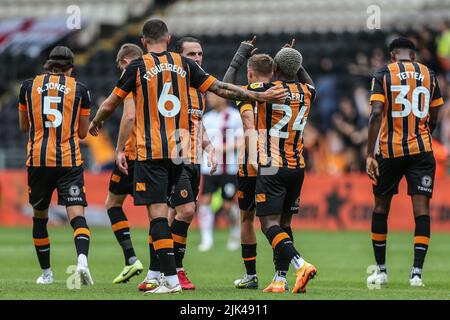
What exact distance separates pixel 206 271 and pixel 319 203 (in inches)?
344

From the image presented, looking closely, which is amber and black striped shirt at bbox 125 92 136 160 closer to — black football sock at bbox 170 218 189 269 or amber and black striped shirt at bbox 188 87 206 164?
amber and black striped shirt at bbox 188 87 206 164

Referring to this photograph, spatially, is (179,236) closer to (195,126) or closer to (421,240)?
(195,126)

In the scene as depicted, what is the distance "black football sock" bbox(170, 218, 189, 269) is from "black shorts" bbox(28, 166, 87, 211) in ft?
3.39

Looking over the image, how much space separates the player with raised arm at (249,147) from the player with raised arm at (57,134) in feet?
5.10

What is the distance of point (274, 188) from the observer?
9.41m

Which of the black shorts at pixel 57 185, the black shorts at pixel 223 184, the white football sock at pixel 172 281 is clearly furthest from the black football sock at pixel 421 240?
the black shorts at pixel 223 184

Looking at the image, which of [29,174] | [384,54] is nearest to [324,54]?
[384,54]

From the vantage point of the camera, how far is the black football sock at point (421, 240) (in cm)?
1023

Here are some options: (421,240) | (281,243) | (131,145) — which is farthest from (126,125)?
(421,240)

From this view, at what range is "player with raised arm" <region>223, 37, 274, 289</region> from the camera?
961 centimetres

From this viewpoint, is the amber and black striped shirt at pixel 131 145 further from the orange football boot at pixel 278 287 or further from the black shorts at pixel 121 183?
the orange football boot at pixel 278 287

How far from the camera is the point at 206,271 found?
1240 cm

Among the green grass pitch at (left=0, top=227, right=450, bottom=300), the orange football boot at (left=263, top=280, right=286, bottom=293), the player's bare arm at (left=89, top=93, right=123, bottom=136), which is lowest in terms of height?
the green grass pitch at (left=0, top=227, right=450, bottom=300)

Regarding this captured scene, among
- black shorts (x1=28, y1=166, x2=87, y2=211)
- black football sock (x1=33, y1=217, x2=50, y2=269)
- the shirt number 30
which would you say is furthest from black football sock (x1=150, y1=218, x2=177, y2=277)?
the shirt number 30
